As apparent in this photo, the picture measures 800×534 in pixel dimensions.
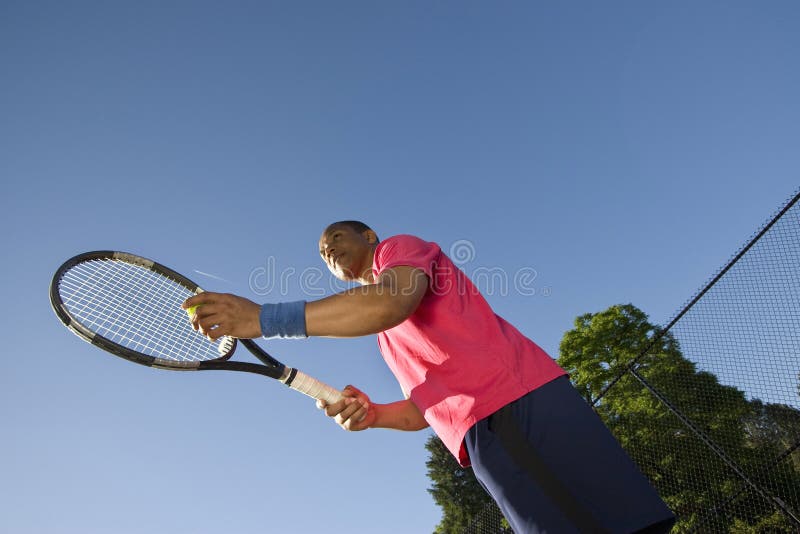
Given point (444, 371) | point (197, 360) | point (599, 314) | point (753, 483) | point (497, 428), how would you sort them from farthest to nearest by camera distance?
point (599, 314), point (753, 483), point (197, 360), point (444, 371), point (497, 428)

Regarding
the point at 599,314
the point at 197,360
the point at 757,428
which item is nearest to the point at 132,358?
the point at 197,360

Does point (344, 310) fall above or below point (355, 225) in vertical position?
below

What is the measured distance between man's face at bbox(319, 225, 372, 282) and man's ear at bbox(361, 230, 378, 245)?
74mm

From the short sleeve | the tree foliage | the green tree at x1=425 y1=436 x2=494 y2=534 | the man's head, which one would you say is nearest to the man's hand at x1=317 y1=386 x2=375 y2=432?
the man's head

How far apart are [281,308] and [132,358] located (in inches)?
47.6

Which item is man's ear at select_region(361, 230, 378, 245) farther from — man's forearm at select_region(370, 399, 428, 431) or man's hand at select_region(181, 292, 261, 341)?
man's hand at select_region(181, 292, 261, 341)

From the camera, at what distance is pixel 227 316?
1.55 m

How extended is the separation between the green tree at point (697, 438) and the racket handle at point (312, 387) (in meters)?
4.73

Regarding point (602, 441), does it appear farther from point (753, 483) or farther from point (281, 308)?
point (753, 483)

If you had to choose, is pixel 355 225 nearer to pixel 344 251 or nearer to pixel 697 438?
pixel 344 251

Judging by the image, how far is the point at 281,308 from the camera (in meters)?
1.53

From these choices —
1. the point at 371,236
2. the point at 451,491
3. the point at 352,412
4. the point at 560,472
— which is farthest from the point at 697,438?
the point at 451,491

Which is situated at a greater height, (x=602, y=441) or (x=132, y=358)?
(x=132, y=358)

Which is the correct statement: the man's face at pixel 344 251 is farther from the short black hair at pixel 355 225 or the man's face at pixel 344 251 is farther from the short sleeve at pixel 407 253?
the short sleeve at pixel 407 253
